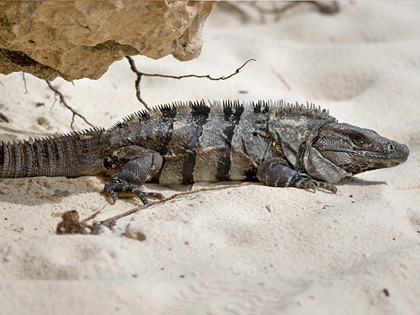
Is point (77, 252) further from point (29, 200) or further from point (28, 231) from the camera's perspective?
point (29, 200)

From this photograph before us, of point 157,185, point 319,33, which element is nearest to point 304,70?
point 319,33

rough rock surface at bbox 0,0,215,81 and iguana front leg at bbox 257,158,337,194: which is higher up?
rough rock surface at bbox 0,0,215,81

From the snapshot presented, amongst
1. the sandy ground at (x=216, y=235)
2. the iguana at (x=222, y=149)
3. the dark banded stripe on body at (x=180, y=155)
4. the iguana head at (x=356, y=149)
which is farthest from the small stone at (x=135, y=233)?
the iguana head at (x=356, y=149)

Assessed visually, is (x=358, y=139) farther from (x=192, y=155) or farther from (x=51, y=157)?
(x=51, y=157)

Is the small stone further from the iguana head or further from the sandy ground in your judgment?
the iguana head

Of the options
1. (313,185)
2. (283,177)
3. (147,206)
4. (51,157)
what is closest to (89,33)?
(147,206)

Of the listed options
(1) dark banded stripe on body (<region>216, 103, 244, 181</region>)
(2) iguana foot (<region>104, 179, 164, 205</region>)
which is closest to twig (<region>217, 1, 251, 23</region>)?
(1) dark banded stripe on body (<region>216, 103, 244, 181</region>)

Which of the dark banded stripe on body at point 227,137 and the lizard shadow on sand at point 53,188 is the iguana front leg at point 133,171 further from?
the dark banded stripe on body at point 227,137
